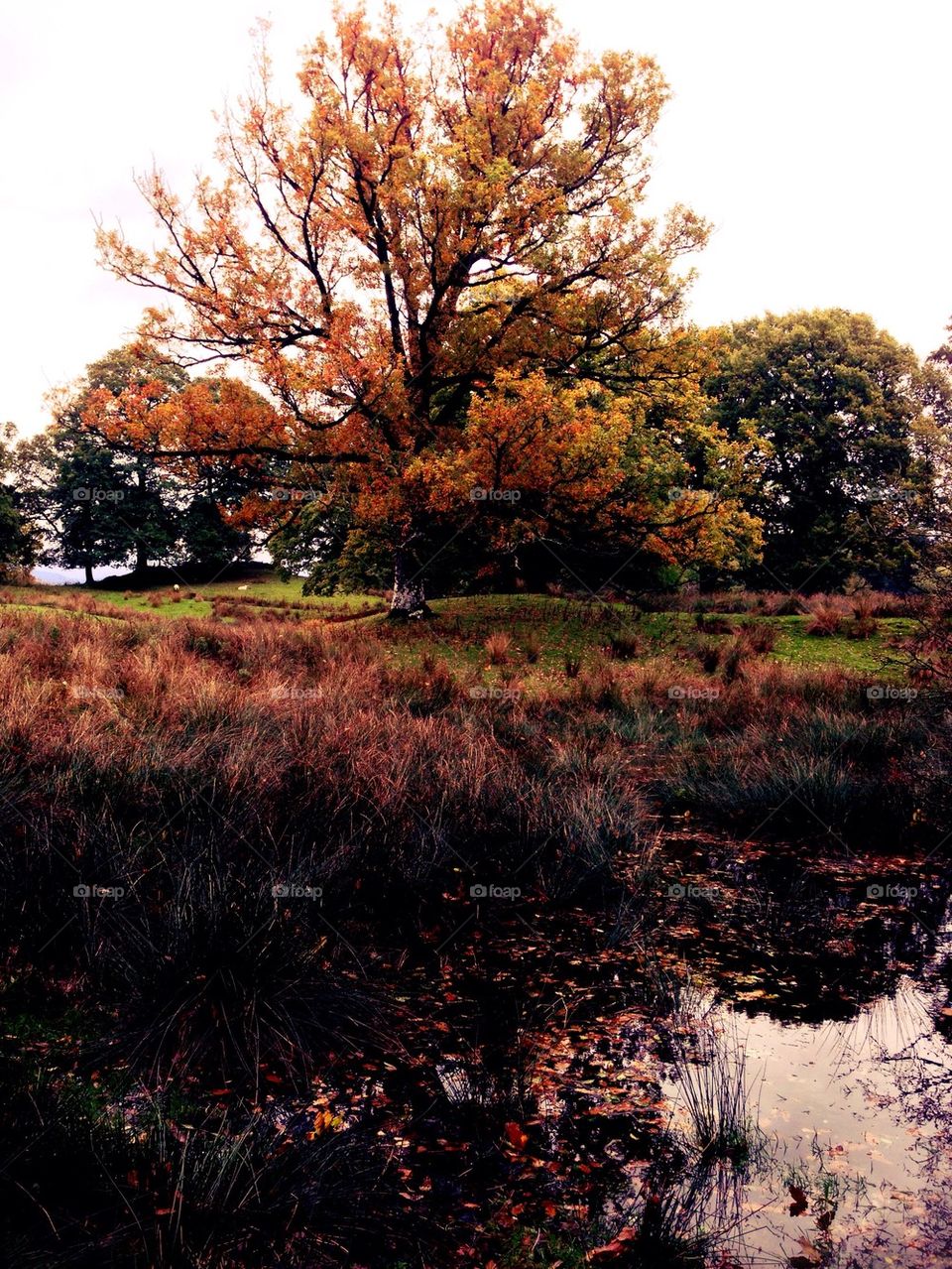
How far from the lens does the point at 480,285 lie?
22.4m

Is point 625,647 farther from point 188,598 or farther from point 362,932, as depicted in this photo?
point 188,598

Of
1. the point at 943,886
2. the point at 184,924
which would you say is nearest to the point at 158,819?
the point at 184,924

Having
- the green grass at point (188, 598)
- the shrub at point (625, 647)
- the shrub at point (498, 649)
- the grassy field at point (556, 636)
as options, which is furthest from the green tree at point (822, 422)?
the shrub at point (498, 649)

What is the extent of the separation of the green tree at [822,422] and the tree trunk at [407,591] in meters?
18.4

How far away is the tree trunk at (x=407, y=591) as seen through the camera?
21.0 metres

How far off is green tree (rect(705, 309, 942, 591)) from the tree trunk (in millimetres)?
18437

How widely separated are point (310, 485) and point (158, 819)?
50.9 feet

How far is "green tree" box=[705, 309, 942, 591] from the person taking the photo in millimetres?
34594

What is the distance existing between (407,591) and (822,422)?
893 inches

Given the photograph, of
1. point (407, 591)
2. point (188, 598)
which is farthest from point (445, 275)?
point (188, 598)

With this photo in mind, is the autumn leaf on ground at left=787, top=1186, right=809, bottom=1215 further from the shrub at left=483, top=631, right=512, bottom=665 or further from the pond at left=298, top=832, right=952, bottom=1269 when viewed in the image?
the shrub at left=483, top=631, right=512, bottom=665

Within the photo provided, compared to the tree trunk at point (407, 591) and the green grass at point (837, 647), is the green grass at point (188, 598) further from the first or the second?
the green grass at point (837, 647)

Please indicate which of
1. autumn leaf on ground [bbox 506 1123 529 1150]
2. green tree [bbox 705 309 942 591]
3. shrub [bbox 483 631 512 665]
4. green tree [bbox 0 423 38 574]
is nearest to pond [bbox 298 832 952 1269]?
autumn leaf on ground [bbox 506 1123 529 1150]

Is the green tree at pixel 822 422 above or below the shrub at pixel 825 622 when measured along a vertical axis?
above
